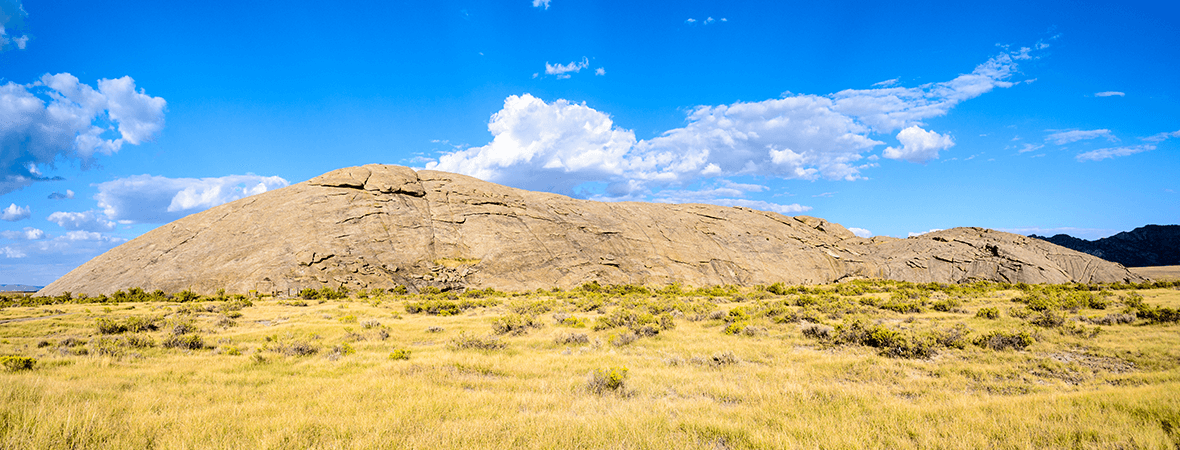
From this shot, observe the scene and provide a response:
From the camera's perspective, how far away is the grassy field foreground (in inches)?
212

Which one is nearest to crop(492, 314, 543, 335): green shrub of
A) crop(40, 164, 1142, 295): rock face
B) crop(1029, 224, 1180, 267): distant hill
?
crop(40, 164, 1142, 295): rock face

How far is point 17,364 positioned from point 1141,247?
156m

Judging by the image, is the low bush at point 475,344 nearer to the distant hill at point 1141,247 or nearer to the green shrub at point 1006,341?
Answer: the green shrub at point 1006,341

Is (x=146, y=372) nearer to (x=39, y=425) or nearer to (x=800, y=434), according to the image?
(x=39, y=425)

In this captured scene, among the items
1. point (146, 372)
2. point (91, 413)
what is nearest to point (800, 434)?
point (91, 413)

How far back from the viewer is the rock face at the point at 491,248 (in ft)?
112

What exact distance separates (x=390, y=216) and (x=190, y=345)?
96.3 ft

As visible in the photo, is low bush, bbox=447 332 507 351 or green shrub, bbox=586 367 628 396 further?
low bush, bbox=447 332 507 351

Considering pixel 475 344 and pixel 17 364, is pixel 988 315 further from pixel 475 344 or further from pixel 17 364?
pixel 17 364

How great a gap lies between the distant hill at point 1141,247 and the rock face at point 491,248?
6947cm

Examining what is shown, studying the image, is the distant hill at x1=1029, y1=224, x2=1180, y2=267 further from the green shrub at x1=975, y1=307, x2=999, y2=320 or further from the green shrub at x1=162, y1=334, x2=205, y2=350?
the green shrub at x1=162, y1=334, x2=205, y2=350

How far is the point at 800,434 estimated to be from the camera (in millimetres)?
5664

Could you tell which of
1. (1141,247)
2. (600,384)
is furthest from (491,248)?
(1141,247)

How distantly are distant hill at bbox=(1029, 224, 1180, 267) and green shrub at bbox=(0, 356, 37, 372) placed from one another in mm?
137353
